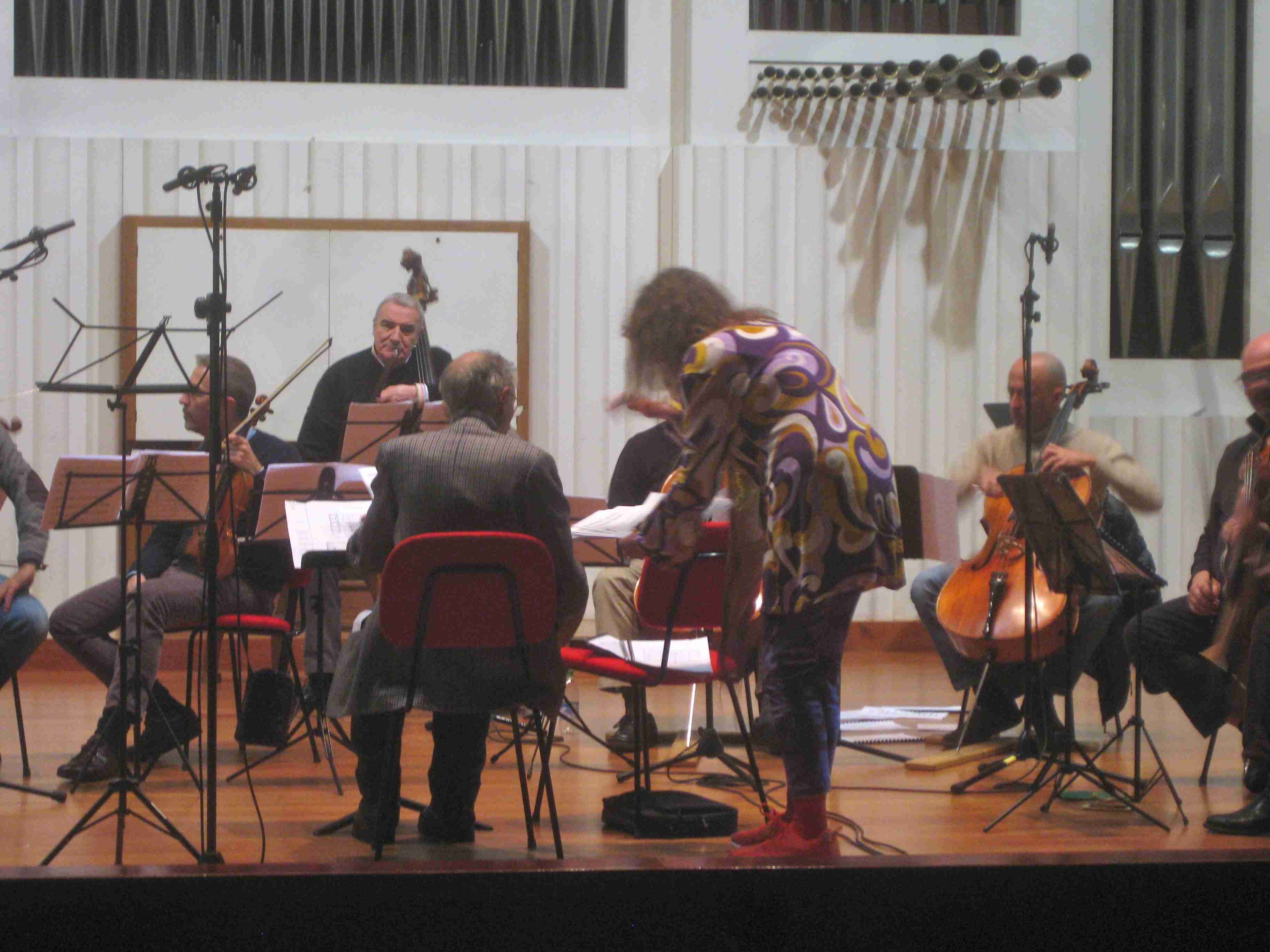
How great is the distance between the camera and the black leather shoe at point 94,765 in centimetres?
384

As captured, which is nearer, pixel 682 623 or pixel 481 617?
pixel 481 617

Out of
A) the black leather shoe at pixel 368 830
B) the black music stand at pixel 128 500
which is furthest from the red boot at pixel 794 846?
the black music stand at pixel 128 500

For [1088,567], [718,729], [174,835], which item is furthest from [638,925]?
[718,729]

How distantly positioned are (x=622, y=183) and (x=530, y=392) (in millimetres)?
1057

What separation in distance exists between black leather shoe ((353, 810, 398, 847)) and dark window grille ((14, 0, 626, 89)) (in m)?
4.15

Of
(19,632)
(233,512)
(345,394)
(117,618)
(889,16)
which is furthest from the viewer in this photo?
(889,16)

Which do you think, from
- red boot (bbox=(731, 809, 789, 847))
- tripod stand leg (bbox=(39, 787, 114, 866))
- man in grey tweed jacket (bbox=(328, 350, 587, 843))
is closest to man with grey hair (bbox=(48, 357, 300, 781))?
tripod stand leg (bbox=(39, 787, 114, 866))

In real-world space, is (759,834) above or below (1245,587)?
below

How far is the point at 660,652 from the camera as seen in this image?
3361 millimetres

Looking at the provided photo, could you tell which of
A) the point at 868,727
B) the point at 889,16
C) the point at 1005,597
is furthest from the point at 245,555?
the point at 889,16

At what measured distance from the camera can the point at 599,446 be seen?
6.54m

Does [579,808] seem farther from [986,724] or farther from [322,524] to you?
[986,724]

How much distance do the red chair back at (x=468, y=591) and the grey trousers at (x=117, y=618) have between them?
1239 millimetres

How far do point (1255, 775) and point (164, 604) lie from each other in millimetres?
3035
